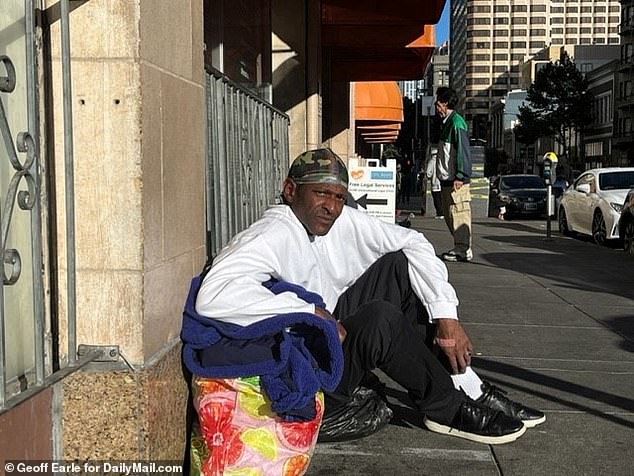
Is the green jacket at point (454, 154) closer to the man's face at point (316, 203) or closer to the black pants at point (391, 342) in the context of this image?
the black pants at point (391, 342)

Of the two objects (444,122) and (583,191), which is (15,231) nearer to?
(444,122)

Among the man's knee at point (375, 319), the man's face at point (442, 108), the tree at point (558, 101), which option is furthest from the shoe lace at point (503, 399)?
the tree at point (558, 101)

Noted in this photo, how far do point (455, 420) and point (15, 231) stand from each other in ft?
7.23

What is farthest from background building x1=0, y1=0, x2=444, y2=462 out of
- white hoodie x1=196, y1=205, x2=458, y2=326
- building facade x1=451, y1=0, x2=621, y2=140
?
building facade x1=451, y1=0, x2=621, y2=140

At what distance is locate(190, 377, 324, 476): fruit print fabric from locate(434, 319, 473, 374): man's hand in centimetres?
92

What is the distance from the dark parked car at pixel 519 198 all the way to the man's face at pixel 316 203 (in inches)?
870

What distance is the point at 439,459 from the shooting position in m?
3.72

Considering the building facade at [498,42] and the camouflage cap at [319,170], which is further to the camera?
the building facade at [498,42]

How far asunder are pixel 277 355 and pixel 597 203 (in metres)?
13.4

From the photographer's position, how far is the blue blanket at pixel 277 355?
301 cm

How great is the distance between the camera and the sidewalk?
3674 millimetres

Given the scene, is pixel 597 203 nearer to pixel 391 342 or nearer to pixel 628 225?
pixel 628 225

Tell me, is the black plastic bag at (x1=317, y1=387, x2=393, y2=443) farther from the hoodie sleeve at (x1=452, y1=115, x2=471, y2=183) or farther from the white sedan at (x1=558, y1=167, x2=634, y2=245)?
the white sedan at (x1=558, y1=167, x2=634, y2=245)

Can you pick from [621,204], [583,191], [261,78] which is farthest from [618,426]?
[583,191]
